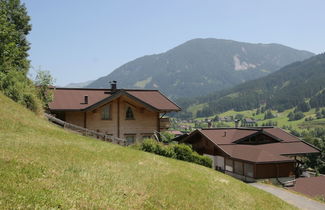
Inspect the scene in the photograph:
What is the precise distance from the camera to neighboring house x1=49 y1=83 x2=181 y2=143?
107 feet

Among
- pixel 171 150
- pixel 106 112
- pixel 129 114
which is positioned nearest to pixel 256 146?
pixel 129 114

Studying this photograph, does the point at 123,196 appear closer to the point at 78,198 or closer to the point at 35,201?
the point at 78,198

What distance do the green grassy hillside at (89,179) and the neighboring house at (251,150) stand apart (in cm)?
2324

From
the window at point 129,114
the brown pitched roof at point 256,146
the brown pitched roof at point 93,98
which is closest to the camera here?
the brown pitched roof at point 93,98

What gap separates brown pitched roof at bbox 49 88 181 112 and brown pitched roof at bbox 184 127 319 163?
12986 millimetres

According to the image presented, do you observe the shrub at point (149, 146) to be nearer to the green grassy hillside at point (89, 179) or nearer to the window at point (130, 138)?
the green grassy hillside at point (89, 179)

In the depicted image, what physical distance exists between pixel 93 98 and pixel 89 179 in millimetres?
24391

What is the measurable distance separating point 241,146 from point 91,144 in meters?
31.3

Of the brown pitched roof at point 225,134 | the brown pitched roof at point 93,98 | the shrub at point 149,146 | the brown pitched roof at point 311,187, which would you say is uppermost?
the brown pitched roof at point 93,98

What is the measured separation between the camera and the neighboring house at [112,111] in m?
32.6

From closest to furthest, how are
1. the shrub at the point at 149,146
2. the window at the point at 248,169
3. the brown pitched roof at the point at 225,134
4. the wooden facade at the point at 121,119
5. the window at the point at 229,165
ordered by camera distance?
the shrub at the point at 149,146 < the wooden facade at the point at 121,119 < the window at the point at 248,169 < the window at the point at 229,165 < the brown pitched roof at the point at 225,134

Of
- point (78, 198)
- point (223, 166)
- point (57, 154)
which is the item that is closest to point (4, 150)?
point (57, 154)

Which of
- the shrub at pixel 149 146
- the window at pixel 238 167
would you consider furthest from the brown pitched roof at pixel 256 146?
the shrub at pixel 149 146

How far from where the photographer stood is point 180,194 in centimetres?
1338
